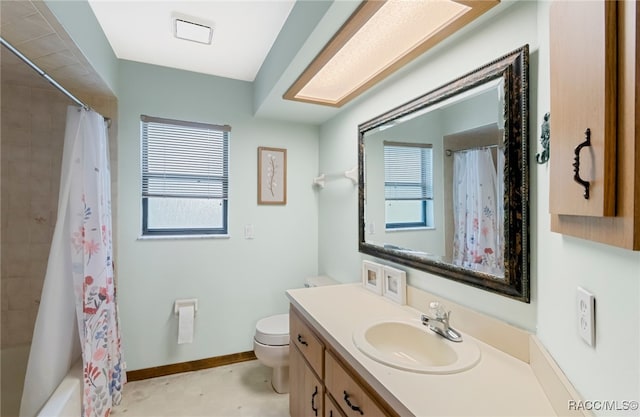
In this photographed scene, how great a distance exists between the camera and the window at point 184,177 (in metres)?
2.44

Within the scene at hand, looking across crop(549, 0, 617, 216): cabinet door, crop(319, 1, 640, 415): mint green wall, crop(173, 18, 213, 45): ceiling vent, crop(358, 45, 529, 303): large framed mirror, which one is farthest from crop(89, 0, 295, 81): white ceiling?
crop(549, 0, 617, 216): cabinet door

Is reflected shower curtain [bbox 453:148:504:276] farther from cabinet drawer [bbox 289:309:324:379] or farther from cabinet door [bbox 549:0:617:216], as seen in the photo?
cabinet drawer [bbox 289:309:324:379]

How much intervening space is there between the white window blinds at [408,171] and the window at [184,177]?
1.49 meters

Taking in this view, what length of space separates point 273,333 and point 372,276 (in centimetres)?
85

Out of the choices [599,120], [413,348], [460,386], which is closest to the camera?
[599,120]

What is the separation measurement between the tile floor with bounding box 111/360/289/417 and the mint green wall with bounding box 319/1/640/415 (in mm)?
1425

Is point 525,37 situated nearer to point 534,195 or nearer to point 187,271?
point 534,195

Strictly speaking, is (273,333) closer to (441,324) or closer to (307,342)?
(307,342)

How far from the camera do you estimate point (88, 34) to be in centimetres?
166

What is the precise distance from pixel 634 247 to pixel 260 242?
2526 millimetres

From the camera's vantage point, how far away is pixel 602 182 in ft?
1.66

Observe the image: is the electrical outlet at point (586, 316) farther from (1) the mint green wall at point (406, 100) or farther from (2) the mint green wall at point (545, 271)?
(1) the mint green wall at point (406, 100)

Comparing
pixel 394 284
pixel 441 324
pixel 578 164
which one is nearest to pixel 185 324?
pixel 394 284

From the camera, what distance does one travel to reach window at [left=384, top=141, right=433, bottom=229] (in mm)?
1600
